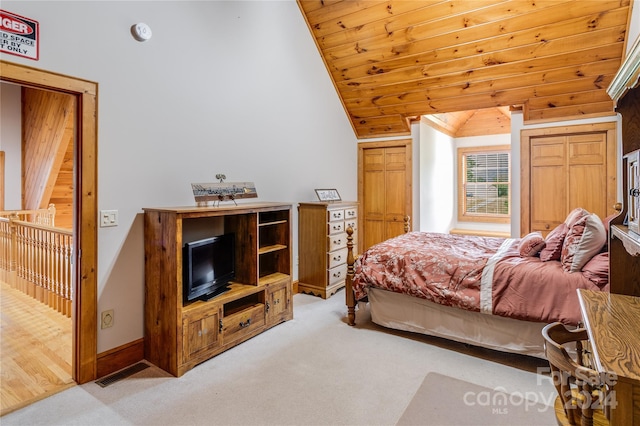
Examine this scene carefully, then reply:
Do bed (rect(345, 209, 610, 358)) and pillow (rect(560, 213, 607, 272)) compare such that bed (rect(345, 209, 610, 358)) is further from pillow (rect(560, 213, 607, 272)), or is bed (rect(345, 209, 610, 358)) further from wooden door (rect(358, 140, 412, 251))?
wooden door (rect(358, 140, 412, 251))

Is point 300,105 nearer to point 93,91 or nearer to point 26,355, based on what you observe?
point 93,91

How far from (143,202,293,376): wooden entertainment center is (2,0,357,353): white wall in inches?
7.1

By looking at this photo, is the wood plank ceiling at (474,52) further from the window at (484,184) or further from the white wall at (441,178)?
the window at (484,184)

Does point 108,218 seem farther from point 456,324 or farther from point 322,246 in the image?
point 456,324

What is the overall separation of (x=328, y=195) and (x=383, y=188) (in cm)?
128

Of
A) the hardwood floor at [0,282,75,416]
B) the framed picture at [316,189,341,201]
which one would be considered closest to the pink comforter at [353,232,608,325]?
the framed picture at [316,189,341,201]

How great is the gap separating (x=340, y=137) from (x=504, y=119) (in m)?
3.15

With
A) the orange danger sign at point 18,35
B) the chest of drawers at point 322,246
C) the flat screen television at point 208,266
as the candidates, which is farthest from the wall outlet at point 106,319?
the chest of drawers at point 322,246

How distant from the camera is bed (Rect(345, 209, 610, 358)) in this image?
231cm

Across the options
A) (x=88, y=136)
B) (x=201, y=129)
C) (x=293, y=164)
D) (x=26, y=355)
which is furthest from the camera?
(x=293, y=164)

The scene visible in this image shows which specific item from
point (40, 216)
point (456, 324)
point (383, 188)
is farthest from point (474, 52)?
point (40, 216)

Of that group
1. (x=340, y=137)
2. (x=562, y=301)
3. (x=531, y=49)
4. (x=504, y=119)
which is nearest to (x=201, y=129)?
(x=340, y=137)

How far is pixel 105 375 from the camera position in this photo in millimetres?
2410

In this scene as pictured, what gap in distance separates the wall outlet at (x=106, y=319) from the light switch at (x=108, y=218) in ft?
2.01
